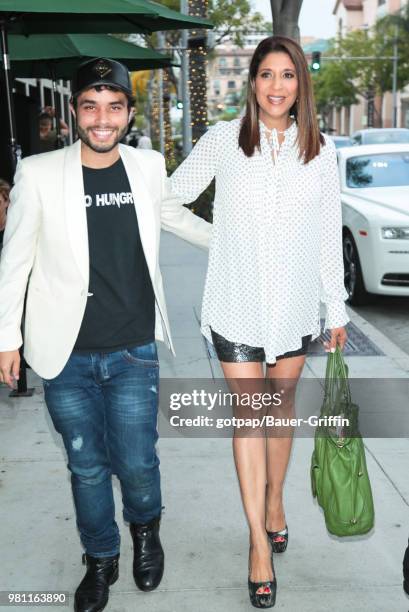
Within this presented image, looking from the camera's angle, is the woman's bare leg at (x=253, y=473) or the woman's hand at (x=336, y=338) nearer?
the woman's bare leg at (x=253, y=473)

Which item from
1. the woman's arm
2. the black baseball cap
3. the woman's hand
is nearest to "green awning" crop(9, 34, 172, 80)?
the woman's arm

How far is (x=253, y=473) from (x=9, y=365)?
3.36 ft

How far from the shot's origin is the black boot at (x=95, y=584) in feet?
10.4

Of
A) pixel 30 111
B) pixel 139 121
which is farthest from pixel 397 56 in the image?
pixel 139 121

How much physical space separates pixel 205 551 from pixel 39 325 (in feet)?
4.20

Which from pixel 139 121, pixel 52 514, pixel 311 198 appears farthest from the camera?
pixel 139 121

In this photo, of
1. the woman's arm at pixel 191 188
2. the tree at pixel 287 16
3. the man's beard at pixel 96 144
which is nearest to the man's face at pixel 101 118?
the man's beard at pixel 96 144

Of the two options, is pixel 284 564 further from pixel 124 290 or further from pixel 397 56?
pixel 397 56

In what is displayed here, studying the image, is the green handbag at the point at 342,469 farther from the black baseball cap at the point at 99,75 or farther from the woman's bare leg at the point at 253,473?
the black baseball cap at the point at 99,75

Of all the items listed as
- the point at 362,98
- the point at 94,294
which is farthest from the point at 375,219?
the point at 362,98

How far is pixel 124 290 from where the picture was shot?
3.09 m

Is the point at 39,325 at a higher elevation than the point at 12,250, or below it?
below

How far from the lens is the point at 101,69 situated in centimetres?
300

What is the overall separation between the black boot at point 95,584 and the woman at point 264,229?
0.56 metres
